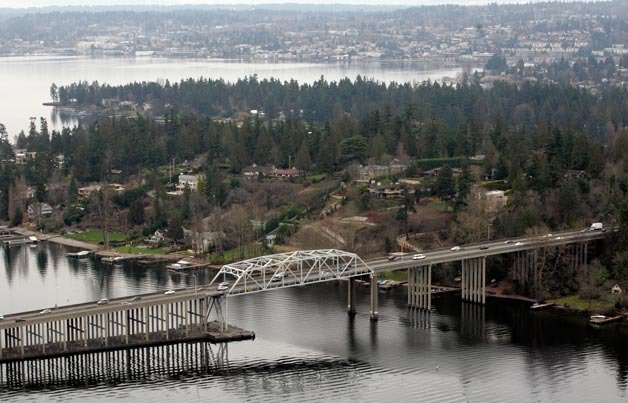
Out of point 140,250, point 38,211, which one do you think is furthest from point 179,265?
point 38,211

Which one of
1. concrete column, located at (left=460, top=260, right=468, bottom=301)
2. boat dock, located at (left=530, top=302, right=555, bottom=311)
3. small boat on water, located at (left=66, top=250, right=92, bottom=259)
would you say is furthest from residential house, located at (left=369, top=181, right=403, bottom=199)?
boat dock, located at (left=530, top=302, right=555, bottom=311)

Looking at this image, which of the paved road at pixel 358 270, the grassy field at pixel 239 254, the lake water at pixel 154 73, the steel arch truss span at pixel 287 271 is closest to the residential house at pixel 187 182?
the grassy field at pixel 239 254

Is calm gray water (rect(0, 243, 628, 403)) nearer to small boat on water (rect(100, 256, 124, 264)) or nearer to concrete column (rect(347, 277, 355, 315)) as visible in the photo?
concrete column (rect(347, 277, 355, 315))

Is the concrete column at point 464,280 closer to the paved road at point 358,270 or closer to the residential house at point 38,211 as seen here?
the paved road at point 358,270

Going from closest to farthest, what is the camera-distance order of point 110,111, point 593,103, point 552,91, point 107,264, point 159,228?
point 107,264
point 159,228
point 593,103
point 552,91
point 110,111

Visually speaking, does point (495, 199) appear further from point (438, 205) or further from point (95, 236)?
point (95, 236)

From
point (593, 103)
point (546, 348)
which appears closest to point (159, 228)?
point (546, 348)

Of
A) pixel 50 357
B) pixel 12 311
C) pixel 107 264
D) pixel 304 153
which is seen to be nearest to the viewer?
pixel 50 357

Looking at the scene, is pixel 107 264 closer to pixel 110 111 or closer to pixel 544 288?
pixel 544 288
